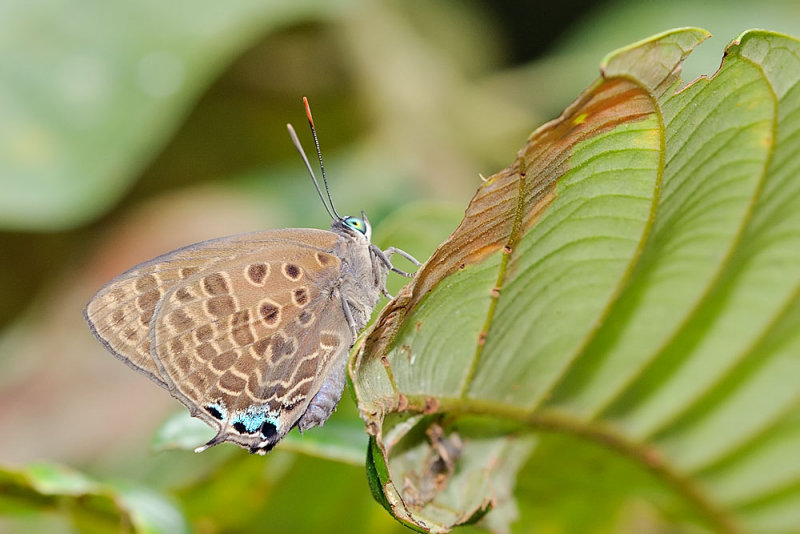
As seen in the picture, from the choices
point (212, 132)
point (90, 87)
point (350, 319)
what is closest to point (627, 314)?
point (350, 319)

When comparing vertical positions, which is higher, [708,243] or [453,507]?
[708,243]

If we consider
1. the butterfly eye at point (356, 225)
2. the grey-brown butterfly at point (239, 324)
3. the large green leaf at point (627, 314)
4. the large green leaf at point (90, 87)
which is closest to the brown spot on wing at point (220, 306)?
the grey-brown butterfly at point (239, 324)

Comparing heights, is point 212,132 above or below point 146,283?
below

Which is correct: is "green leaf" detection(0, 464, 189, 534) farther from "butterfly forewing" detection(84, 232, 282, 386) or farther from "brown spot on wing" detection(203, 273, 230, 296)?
"brown spot on wing" detection(203, 273, 230, 296)

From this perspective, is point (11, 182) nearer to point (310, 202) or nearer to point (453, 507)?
point (310, 202)

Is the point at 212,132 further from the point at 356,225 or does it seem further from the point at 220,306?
the point at 220,306

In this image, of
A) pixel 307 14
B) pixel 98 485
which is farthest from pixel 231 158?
pixel 98 485
